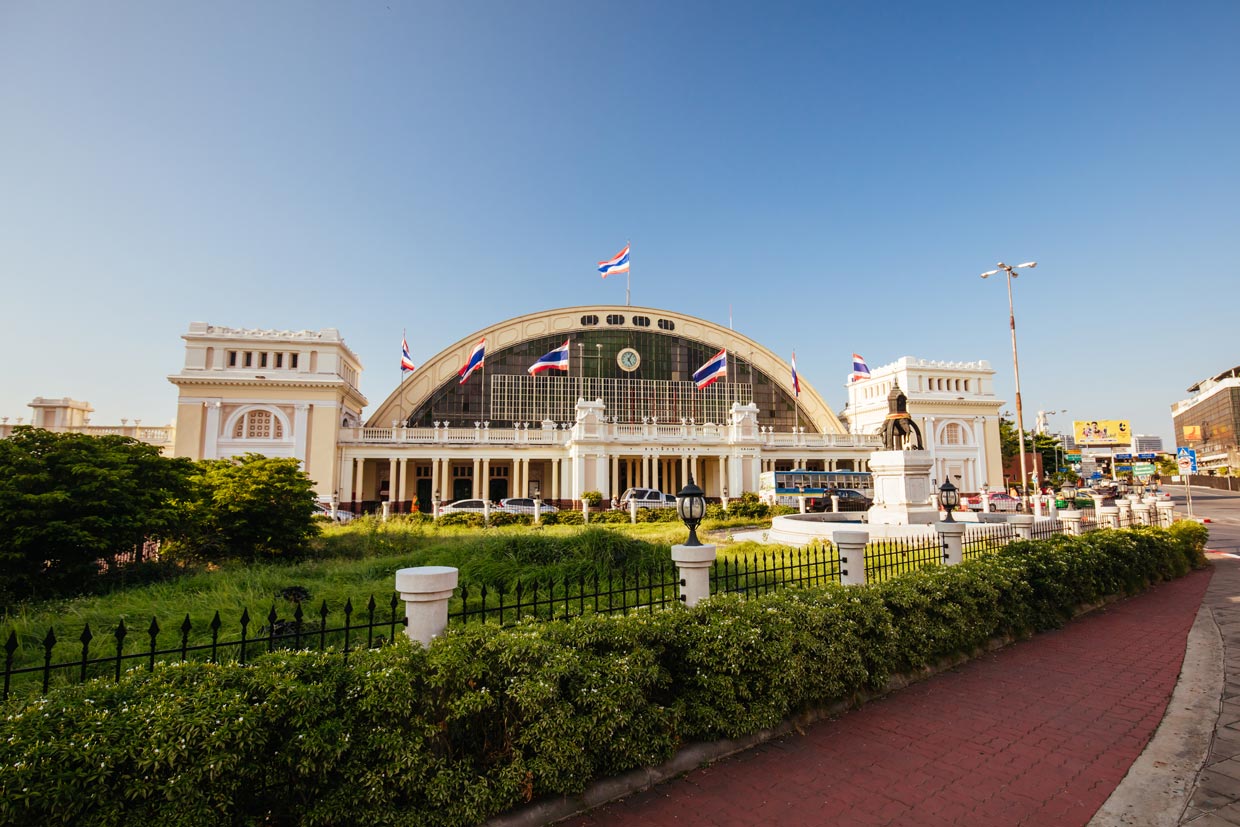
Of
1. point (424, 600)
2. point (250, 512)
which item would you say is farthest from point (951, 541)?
point (250, 512)

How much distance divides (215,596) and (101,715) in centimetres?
716

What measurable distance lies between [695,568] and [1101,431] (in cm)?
11200

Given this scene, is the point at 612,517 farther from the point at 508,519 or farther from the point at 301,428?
the point at 301,428

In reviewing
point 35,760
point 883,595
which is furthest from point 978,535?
point 35,760

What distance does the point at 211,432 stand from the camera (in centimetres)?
3856

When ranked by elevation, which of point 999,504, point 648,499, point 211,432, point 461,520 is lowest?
point 461,520

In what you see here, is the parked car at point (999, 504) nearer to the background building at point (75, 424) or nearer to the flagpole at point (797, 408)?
the flagpole at point (797, 408)

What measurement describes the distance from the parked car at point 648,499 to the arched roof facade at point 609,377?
45.8 ft

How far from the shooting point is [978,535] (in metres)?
15.6

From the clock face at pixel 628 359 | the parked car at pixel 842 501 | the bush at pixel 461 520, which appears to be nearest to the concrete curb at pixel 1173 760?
the bush at pixel 461 520

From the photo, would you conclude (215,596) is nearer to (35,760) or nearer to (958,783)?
(35,760)

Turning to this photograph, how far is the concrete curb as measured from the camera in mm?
4438

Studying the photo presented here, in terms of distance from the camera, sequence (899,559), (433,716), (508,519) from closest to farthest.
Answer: (433,716), (899,559), (508,519)

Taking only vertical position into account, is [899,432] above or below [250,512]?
above
